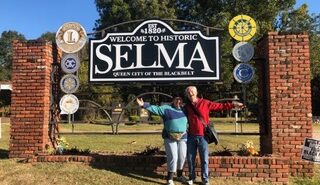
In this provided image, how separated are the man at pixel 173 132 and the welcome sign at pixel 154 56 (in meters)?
2.00

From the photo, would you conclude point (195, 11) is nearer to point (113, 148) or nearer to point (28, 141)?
point (113, 148)

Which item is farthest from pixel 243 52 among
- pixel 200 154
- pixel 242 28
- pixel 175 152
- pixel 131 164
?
pixel 131 164

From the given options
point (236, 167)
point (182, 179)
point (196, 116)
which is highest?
point (196, 116)

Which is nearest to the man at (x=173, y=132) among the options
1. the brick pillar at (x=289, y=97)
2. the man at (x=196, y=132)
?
the man at (x=196, y=132)

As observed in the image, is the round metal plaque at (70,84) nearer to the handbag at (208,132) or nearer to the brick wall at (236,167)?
the brick wall at (236,167)

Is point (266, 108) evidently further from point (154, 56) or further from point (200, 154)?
point (154, 56)

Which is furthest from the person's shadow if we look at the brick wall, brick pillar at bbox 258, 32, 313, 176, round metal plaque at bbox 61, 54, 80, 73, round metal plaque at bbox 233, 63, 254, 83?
round metal plaque at bbox 233, 63, 254, 83

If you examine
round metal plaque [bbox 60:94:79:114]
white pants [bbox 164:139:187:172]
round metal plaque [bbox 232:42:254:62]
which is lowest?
white pants [bbox 164:139:187:172]

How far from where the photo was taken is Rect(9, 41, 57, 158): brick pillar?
9.75 meters

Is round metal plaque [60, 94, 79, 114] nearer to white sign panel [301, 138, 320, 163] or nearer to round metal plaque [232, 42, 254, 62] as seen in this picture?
round metal plaque [232, 42, 254, 62]

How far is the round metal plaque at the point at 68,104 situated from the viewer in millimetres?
10125

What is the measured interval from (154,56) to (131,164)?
239 centimetres

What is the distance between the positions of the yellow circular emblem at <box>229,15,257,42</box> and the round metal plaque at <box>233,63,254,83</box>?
587mm

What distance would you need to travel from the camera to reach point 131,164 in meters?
8.83
